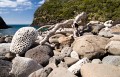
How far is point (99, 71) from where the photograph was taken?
6.07m

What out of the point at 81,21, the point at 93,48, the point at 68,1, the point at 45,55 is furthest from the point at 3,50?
the point at 68,1

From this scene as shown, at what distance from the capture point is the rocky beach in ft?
21.0

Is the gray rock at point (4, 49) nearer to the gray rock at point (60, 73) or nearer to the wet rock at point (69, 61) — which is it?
the wet rock at point (69, 61)

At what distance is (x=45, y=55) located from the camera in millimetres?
8008

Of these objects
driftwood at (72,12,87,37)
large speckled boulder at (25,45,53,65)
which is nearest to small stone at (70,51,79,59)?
large speckled boulder at (25,45,53,65)

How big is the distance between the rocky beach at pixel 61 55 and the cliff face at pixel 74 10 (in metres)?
68.9

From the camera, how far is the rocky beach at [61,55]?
639cm

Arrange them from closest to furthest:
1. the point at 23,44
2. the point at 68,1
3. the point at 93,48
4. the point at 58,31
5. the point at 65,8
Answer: the point at 93,48, the point at 23,44, the point at 58,31, the point at 65,8, the point at 68,1

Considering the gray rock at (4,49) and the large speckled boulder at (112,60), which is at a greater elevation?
the large speckled boulder at (112,60)

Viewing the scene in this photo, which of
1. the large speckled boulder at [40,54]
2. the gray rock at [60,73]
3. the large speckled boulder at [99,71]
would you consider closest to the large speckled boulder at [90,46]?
the large speckled boulder at [40,54]

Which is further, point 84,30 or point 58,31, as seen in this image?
point 84,30

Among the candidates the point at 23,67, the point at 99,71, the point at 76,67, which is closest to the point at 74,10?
the point at 23,67

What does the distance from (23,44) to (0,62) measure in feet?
5.03

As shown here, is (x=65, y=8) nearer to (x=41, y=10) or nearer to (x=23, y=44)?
(x=41, y=10)
